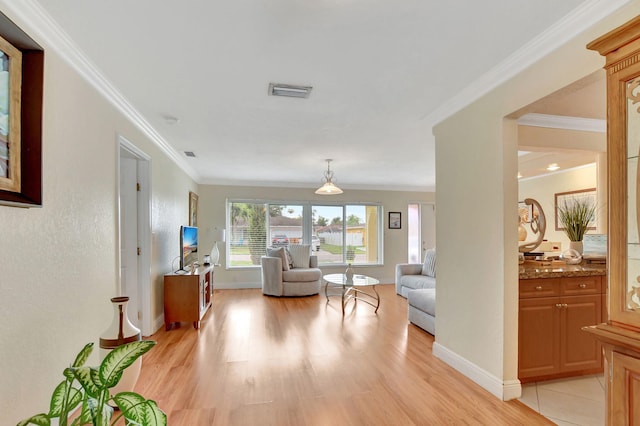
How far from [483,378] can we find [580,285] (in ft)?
3.63

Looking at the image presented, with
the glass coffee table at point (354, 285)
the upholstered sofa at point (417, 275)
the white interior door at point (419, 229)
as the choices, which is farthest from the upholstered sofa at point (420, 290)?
the white interior door at point (419, 229)

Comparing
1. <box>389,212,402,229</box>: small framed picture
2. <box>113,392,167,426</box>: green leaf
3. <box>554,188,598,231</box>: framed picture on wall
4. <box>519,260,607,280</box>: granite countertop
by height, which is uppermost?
<box>554,188,598,231</box>: framed picture on wall

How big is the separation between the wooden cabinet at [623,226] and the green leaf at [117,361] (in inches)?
70.4

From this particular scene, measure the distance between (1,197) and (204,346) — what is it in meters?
2.49

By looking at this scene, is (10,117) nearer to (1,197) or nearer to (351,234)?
(1,197)

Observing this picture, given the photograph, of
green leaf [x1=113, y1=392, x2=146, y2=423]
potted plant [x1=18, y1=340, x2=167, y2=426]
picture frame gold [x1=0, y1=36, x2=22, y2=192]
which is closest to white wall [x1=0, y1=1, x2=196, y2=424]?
picture frame gold [x1=0, y1=36, x2=22, y2=192]

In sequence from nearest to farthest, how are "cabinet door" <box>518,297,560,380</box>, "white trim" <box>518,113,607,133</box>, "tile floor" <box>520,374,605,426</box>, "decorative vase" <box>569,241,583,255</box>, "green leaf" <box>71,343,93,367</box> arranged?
"green leaf" <box>71,343,93,367</box> < "tile floor" <box>520,374,605,426</box> < "cabinet door" <box>518,297,560,380</box> < "white trim" <box>518,113,607,133</box> < "decorative vase" <box>569,241,583,255</box>

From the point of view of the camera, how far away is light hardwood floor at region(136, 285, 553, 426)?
2.11m

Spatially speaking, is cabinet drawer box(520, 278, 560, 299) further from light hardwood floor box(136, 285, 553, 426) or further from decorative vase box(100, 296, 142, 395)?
decorative vase box(100, 296, 142, 395)

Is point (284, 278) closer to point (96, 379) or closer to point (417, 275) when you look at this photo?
point (417, 275)

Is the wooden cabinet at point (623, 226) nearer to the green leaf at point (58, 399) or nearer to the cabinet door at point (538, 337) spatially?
the cabinet door at point (538, 337)

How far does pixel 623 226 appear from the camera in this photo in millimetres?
1254

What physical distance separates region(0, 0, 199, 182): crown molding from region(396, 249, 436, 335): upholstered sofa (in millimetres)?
3774

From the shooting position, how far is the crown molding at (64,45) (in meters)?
1.54
